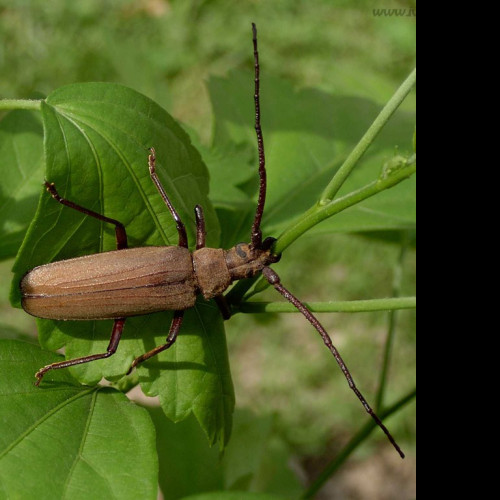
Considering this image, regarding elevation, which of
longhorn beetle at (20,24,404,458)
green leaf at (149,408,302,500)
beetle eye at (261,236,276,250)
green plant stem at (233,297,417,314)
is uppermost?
beetle eye at (261,236,276,250)

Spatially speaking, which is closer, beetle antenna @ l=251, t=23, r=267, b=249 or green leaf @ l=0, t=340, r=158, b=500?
green leaf @ l=0, t=340, r=158, b=500

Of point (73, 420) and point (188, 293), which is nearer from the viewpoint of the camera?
point (73, 420)

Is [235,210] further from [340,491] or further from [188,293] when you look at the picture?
[340,491]

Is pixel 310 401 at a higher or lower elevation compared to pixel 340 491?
higher

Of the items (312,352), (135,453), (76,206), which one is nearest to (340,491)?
(312,352)

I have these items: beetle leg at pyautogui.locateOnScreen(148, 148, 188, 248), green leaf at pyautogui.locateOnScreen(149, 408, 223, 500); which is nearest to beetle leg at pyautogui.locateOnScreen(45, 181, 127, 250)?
beetle leg at pyautogui.locateOnScreen(148, 148, 188, 248)

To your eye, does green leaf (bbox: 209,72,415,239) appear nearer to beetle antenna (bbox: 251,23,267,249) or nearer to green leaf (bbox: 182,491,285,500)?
beetle antenna (bbox: 251,23,267,249)

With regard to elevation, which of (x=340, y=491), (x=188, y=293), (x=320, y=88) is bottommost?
(x=340, y=491)

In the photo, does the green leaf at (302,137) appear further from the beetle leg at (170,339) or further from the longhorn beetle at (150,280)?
the beetle leg at (170,339)
